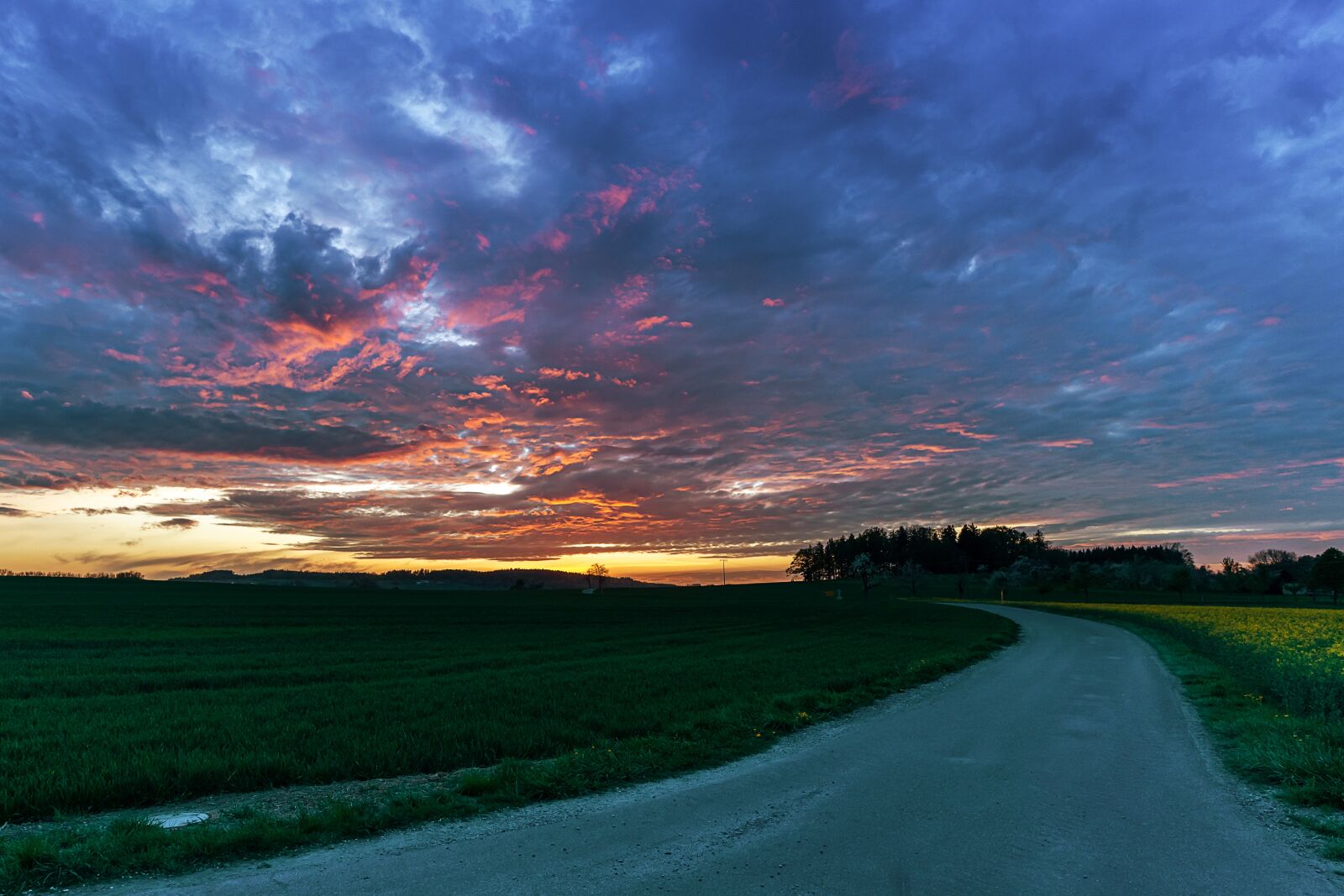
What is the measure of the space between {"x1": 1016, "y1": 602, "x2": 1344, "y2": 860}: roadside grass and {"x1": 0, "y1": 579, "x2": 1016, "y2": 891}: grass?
7.80 m

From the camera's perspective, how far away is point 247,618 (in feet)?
183

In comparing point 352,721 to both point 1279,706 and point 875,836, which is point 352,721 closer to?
point 875,836

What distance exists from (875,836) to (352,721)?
1199cm

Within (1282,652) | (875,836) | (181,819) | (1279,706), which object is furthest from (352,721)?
(1282,652)

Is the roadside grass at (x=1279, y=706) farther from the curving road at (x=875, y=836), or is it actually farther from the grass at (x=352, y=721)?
the grass at (x=352, y=721)

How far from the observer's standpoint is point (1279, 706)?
17.0 m

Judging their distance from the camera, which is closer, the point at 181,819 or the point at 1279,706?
the point at 181,819

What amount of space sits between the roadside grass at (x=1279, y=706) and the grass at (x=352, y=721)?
7799 mm

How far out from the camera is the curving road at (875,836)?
696 cm

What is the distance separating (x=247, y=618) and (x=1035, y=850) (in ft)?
204

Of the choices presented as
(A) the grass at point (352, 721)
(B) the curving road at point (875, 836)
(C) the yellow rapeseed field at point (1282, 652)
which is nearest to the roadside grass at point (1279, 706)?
(C) the yellow rapeseed field at point (1282, 652)

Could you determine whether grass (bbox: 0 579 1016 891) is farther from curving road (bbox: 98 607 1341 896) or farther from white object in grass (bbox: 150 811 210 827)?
curving road (bbox: 98 607 1341 896)

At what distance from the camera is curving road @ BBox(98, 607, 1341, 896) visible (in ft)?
22.8

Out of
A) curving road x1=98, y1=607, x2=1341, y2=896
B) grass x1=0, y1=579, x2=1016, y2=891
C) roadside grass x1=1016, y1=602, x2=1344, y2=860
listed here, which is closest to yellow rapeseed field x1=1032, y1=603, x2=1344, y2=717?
roadside grass x1=1016, y1=602, x2=1344, y2=860
